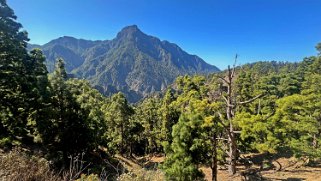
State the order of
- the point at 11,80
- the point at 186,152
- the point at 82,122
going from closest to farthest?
1. the point at 11,80
2. the point at 186,152
3. the point at 82,122

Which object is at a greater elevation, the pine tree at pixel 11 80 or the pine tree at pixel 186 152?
the pine tree at pixel 11 80

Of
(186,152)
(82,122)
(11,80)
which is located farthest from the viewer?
(82,122)

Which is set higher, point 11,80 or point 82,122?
point 11,80

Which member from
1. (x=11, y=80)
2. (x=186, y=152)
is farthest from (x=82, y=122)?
(x=186, y=152)

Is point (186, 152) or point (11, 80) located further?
point (186, 152)

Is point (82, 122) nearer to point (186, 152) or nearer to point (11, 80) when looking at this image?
point (11, 80)

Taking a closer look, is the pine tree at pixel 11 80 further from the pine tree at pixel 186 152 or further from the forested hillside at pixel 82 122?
the pine tree at pixel 186 152

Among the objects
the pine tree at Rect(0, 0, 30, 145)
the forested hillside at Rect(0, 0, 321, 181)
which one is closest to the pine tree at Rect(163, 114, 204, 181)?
the forested hillside at Rect(0, 0, 321, 181)

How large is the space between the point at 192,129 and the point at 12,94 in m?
11.1

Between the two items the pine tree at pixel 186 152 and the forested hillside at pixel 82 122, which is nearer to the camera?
the pine tree at pixel 186 152

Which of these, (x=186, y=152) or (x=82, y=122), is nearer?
(x=186, y=152)

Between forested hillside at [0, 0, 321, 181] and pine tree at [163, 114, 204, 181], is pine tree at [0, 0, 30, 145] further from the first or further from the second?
pine tree at [163, 114, 204, 181]

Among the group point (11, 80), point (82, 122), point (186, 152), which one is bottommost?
point (186, 152)

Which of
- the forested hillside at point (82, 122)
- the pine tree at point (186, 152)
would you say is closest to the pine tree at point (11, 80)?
the forested hillside at point (82, 122)
